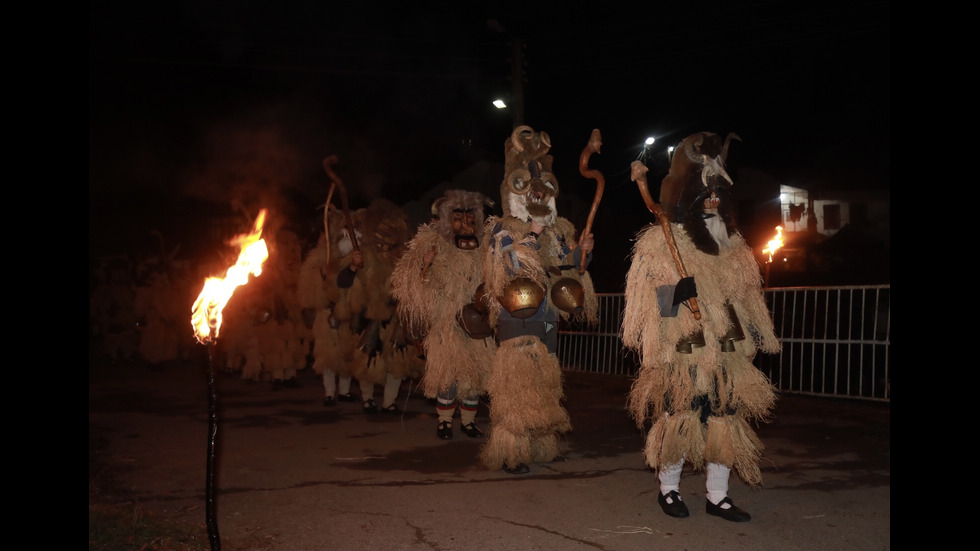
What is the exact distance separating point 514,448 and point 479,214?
2.57 metres

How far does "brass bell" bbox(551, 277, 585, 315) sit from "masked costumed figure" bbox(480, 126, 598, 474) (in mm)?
12

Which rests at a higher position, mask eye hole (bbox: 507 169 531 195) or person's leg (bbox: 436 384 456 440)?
mask eye hole (bbox: 507 169 531 195)

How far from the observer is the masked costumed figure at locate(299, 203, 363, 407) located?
9.55 metres

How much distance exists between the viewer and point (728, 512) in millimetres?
4754

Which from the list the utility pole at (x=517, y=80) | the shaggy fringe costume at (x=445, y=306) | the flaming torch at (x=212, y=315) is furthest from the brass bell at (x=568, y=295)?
the utility pole at (x=517, y=80)

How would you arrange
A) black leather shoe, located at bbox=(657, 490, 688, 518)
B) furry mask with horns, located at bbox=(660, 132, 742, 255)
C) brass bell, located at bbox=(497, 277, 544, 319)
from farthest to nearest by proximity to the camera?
brass bell, located at bbox=(497, 277, 544, 319)
furry mask with horns, located at bbox=(660, 132, 742, 255)
black leather shoe, located at bbox=(657, 490, 688, 518)

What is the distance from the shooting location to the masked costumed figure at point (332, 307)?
955 centimetres

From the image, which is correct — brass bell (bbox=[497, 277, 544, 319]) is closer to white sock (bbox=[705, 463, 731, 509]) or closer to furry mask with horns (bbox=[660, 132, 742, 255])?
furry mask with horns (bbox=[660, 132, 742, 255])

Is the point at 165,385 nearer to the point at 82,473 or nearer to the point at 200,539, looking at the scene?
the point at 200,539

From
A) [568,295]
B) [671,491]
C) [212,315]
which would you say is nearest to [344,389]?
[568,295]

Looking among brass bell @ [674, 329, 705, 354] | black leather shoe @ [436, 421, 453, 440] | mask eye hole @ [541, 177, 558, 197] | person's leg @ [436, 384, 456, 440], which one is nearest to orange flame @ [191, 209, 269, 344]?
brass bell @ [674, 329, 705, 354]

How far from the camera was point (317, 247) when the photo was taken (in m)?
10.4

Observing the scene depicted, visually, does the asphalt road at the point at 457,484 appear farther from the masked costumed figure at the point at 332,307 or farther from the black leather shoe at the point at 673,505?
the masked costumed figure at the point at 332,307

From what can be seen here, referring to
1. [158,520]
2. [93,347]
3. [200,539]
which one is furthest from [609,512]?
[93,347]
